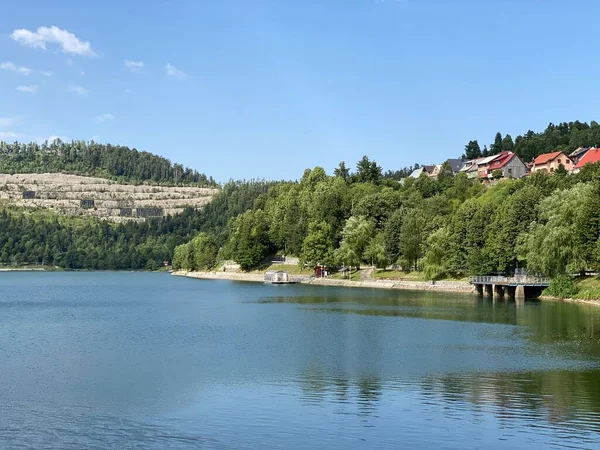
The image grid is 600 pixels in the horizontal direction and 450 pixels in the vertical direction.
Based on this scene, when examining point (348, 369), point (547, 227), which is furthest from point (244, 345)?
point (547, 227)

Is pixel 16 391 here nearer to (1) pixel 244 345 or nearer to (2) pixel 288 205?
(1) pixel 244 345

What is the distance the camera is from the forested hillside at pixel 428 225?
254 feet

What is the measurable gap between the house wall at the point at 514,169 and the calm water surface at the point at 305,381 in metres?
96.6

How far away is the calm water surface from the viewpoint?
2588 centimetres

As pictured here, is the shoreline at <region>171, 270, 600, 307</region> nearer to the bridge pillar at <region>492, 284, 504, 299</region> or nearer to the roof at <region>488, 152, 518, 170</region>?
the bridge pillar at <region>492, 284, 504, 299</region>

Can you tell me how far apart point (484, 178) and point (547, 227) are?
87228 mm

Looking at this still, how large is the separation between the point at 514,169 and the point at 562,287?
8801 cm

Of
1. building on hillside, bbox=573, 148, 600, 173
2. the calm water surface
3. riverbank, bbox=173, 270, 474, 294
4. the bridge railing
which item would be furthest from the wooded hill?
building on hillside, bbox=573, 148, 600, 173

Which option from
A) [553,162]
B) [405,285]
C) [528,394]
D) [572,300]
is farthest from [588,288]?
[553,162]

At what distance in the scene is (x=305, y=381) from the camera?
35.5 m

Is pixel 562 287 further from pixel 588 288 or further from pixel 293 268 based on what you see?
pixel 293 268

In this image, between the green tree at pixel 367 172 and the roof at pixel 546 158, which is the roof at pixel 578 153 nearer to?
the roof at pixel 546 158

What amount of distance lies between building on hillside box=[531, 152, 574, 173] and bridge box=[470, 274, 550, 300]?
239ft

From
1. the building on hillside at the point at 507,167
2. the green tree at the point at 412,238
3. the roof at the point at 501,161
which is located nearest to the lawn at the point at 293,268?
the green tree at the point at 412,238
